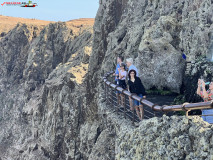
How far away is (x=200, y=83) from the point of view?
6.21 metres

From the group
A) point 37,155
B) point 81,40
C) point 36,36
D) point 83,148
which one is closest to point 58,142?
point 37,155

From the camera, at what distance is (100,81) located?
Result: 1798cm

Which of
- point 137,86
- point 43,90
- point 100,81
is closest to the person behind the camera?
point 137,86

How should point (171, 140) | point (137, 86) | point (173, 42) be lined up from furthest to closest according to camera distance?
point (173, 42) → point (137, 86) → point (171, 140)

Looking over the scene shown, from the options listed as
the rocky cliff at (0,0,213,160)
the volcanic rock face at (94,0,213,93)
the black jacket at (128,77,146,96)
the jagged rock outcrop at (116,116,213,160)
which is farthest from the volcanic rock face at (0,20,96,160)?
the jagged rock outcrop at (116,116,213,160)

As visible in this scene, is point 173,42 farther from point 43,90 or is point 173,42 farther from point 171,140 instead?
point 43,90

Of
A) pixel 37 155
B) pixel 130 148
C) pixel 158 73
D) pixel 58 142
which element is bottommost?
pixel 37 155

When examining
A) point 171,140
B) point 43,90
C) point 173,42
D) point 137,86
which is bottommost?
point 43,90

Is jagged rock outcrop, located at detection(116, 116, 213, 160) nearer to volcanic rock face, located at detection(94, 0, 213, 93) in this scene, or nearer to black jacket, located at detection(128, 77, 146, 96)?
black jacket, located at detection(128, 77, 146, 96)

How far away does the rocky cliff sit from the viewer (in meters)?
6.09

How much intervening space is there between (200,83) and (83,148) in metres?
15.5

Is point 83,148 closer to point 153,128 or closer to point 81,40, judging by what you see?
point 153,128

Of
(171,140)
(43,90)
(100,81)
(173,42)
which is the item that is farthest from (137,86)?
(43,90)

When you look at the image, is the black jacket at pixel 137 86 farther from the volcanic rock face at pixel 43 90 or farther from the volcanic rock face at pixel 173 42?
the volcanic rock face at pixel 43 90
